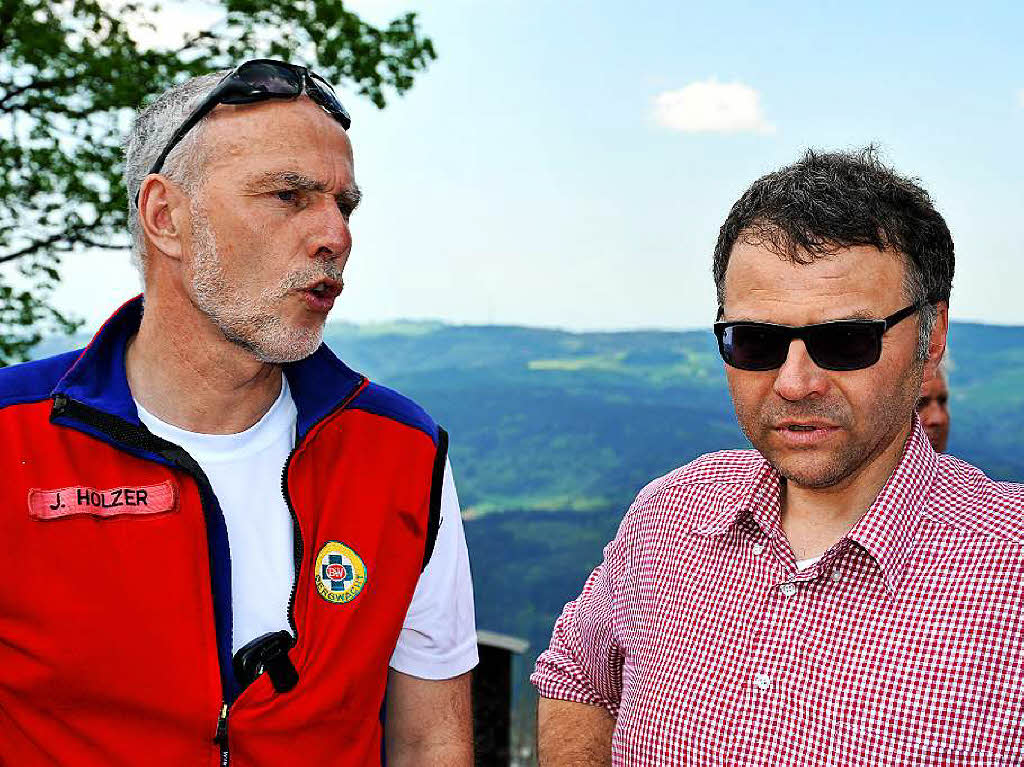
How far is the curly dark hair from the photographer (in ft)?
6.60

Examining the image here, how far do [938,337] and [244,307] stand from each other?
1.56 metres

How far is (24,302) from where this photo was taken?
10844mm

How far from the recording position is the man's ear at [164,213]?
92.4 inches

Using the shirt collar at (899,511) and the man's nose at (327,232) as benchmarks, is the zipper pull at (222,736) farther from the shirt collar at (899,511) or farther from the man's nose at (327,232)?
the shirt collar at (899,511)

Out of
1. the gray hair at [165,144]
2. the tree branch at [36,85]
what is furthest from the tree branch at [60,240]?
the gray hair at [165,144]

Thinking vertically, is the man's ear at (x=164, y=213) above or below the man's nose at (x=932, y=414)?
above

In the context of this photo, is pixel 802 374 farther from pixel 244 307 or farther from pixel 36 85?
pixel 36 85

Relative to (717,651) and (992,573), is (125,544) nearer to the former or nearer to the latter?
(717,651)

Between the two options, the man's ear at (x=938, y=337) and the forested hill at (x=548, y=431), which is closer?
the man's ear at (x=938, y=337)

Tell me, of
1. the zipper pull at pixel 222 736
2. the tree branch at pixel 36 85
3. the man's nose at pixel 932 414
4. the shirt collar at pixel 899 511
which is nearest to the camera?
the shirt collar at pixel 899 511

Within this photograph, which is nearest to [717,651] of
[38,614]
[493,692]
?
[38,614]

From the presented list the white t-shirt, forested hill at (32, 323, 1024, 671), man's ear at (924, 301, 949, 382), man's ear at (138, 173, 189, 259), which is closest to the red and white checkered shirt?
man's ear at (924, 301, 949, 382)

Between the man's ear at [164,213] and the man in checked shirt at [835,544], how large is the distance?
129 centimetres

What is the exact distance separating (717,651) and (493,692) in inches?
190
